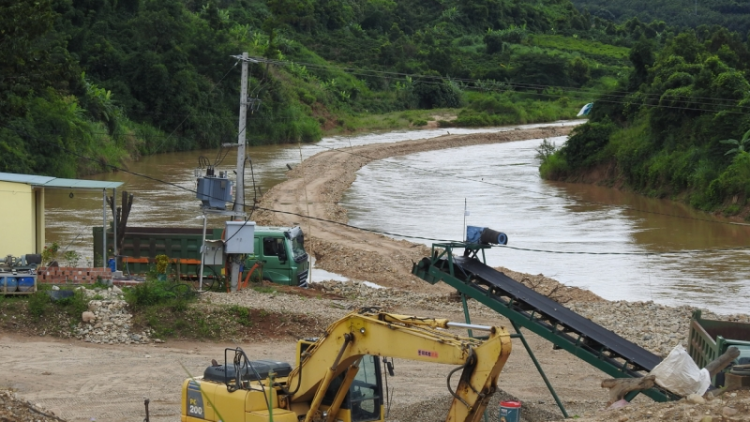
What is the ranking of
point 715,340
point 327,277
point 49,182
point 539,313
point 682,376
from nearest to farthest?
1. point 682,376
2. point 715,340
3. point 539,313
4. point 49,182
5. point 327,277

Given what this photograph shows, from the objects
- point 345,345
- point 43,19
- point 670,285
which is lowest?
point 670,285

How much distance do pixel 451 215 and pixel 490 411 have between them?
27.5 meters

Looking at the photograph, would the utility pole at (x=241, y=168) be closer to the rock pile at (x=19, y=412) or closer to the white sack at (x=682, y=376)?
the rock pile at (x=19, y=412)

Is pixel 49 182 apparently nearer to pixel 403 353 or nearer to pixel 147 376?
pixel 147 376

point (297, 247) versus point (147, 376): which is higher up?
point (297, 247)

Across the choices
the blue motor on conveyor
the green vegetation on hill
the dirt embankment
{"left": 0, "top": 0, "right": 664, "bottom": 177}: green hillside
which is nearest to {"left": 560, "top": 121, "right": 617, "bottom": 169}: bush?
the green vegetation on hill

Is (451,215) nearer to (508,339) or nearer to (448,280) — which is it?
(448,280)

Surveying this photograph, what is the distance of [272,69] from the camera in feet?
265

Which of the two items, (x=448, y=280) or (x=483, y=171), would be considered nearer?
(x=448, y=280)

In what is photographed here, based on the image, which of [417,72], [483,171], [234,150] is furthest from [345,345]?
[417,72]

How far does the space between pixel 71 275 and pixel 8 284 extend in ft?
4.99

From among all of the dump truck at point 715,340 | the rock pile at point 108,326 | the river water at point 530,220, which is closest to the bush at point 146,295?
the rock pile at point 108,326

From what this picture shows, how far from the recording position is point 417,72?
102 meters

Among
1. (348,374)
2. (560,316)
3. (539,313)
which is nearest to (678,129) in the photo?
(560,316)
